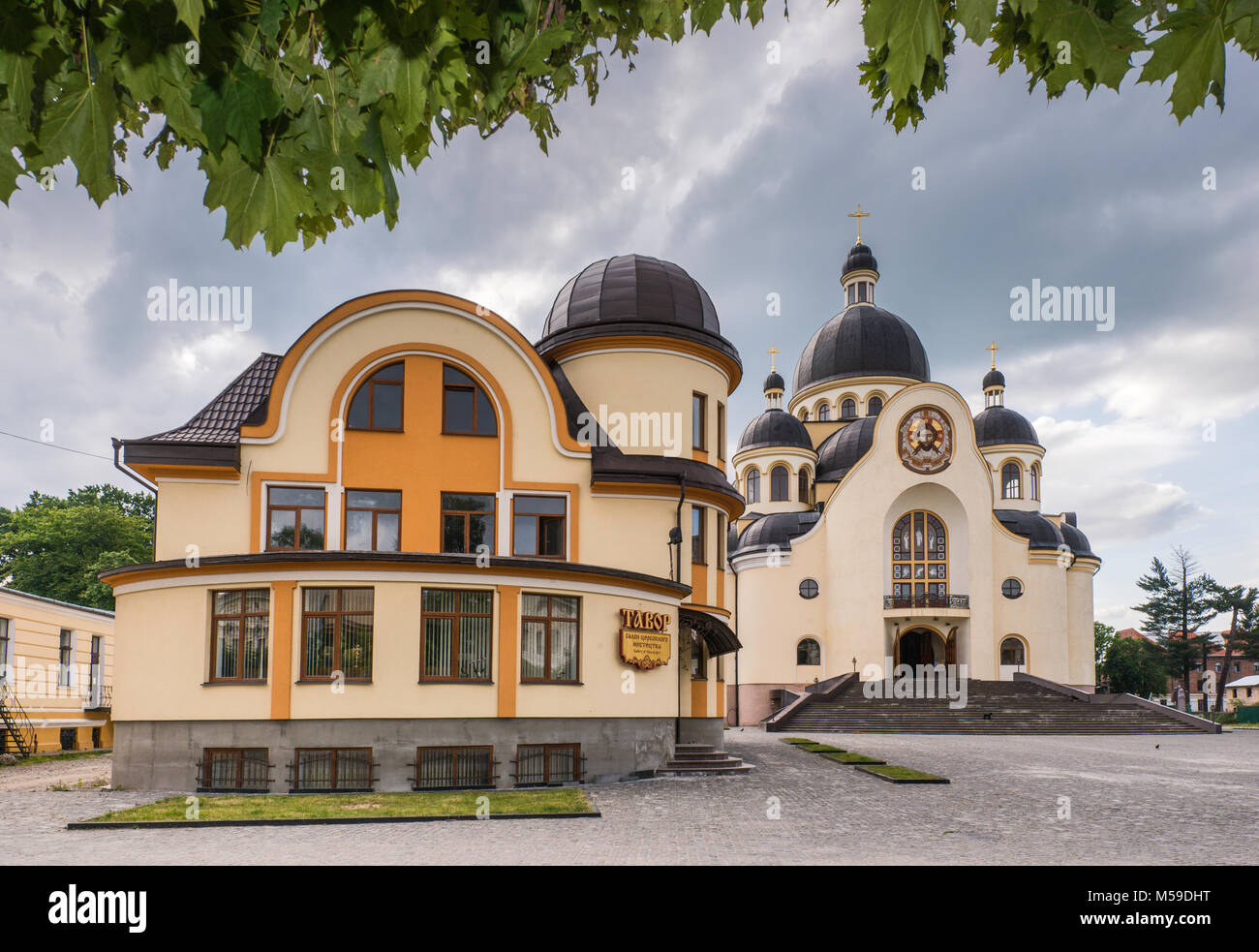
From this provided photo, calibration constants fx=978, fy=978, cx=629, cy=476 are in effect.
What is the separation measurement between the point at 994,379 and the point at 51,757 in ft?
181

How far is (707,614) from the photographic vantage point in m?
22.0

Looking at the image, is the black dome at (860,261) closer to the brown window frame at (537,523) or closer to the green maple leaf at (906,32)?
the brown window frame at (537,523)

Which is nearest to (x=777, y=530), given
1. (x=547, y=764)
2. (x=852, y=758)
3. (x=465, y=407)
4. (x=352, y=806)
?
(x=852, y=758)

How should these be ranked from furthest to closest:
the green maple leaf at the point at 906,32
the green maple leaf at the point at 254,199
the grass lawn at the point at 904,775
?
the grass lawn at the point at 904,775
the green maple leaf at the point at 254,199
the green maple leaf at the point at 906,32

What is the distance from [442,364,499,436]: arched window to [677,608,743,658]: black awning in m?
5.77

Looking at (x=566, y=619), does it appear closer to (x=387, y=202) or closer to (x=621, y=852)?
(x=621, y=852)

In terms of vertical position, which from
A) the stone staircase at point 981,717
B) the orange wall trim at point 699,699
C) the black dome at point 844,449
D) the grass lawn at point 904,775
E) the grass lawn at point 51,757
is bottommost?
the stone staircase at point 981,717

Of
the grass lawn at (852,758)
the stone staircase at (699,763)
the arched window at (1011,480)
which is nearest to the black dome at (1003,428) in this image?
the arched window at (1011,480)

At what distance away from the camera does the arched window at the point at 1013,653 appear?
51156 millimetres

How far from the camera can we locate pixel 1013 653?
51.5m

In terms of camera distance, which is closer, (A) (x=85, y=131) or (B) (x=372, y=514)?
(A) (x=85, y=131)

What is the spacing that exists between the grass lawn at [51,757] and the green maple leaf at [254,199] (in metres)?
25.2

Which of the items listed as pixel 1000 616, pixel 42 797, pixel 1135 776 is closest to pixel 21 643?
pixel 42 797

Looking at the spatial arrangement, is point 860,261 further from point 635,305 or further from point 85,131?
point 85,131
